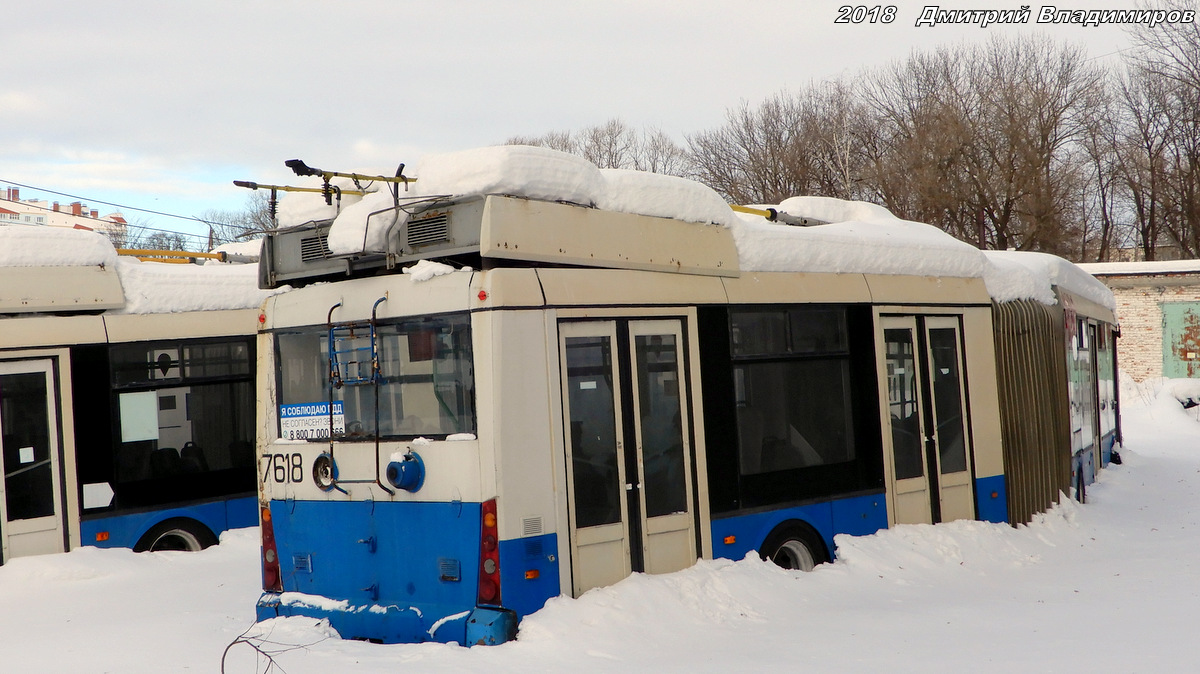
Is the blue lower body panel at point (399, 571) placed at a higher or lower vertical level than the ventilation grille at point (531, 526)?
lower

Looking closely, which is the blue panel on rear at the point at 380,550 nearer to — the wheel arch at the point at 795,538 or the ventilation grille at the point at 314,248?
the ventilation grille at the point at 314,248

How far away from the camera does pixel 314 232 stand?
6.87 metres

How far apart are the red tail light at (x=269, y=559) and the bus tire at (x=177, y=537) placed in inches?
147

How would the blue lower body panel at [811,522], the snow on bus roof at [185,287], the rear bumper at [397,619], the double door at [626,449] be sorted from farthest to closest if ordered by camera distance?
the snow on bus roof at [185,287] < the blue lower body panel at [811,522] < the double door at [626,449] < the rear bumper at [397,619]

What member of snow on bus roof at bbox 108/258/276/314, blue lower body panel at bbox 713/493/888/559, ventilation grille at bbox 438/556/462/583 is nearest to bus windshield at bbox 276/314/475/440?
ventilation grille at bbox 438/556/462/583

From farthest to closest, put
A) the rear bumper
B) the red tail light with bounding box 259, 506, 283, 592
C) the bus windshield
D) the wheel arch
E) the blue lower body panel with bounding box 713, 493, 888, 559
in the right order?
the wheel arch < the blue lower body panel with bounding box 713, 493, 888, 559 < the red tail light with bounding box 259, 506, 283, 592 < the bus windshield < the rear bumper

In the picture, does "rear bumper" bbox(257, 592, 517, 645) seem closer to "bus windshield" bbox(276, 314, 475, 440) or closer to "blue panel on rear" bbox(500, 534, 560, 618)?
"blue panel on rear" bbox(500, 534, 560, 618)

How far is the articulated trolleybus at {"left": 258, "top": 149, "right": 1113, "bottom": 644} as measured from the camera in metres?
5.80

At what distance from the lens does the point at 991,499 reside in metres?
9.34

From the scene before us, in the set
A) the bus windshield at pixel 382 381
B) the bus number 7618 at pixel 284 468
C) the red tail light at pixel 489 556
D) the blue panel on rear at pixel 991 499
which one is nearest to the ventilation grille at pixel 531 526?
the red tail light at pixel 489 556

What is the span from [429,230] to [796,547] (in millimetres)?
3707

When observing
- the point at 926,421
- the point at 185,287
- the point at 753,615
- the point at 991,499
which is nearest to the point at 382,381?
the point at 753,615

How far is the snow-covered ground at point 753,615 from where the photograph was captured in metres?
5.65

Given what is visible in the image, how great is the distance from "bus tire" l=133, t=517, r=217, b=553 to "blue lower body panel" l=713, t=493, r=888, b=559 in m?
5.81
